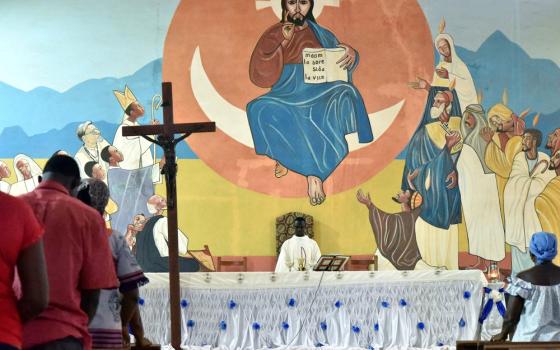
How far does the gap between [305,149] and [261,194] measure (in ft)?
2.75

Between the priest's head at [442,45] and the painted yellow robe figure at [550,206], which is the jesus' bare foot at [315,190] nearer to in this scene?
the priest's head at [442,45]

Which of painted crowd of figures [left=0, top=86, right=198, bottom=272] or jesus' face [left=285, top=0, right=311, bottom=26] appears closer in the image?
painted crowd of figures [left=0, top=86, right=198, bottom=272]

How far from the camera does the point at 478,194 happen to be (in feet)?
35.6

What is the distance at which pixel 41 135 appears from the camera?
432 inches

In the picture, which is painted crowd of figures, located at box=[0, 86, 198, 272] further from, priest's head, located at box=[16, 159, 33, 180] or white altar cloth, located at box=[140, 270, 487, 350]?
white altar cloth, located at box=[140, 270, 487, 350]

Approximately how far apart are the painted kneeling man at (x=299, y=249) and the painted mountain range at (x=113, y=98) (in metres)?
1.75

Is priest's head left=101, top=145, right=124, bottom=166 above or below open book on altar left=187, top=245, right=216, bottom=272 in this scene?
above

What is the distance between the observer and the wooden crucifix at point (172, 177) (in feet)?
25.2

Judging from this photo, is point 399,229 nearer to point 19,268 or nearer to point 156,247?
point 156,247

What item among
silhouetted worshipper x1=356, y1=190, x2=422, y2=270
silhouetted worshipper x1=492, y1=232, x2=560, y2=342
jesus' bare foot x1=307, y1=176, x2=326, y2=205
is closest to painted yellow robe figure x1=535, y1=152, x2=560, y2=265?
silhouetted worshipper x1=356, y1=190, x2=422, y2=270

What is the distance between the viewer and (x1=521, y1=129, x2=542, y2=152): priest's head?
10891 millimetres

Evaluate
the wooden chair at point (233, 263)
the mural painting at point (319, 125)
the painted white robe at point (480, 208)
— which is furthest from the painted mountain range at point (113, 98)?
the wooden chair at point (233, 263)

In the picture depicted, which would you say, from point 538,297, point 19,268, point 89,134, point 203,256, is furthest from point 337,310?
point 19,268

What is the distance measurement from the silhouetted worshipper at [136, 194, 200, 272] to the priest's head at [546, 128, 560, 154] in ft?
16.2
